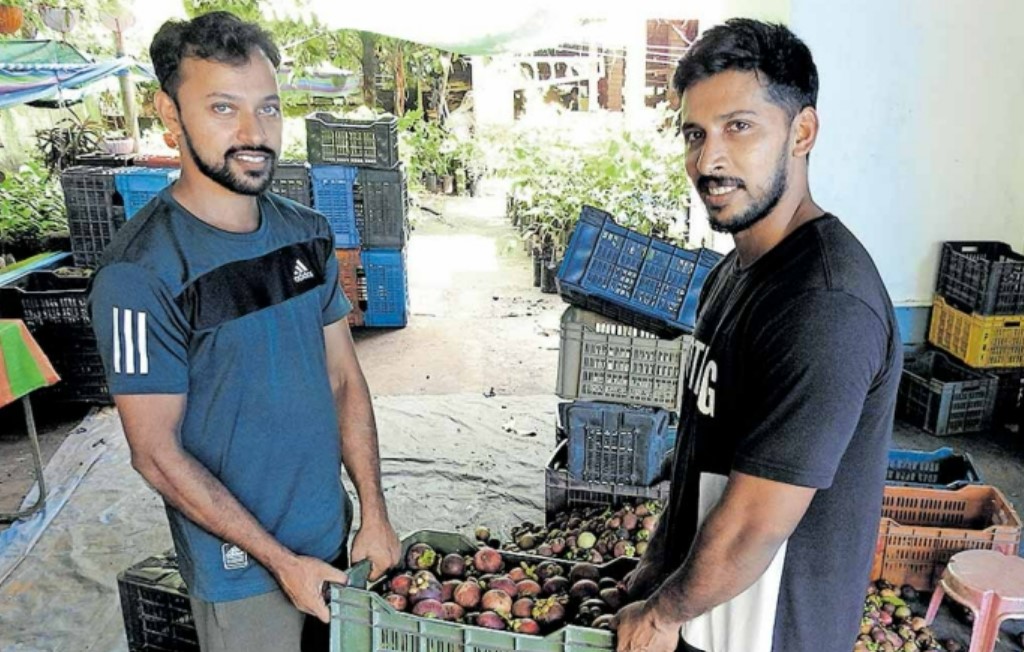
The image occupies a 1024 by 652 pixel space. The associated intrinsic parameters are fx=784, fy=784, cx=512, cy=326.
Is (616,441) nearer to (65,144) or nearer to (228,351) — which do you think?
(228,351)

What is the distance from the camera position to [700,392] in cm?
A: 160

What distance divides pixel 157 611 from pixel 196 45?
67.7 inches

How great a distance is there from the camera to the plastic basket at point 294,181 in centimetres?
623

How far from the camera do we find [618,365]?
325 centimetres

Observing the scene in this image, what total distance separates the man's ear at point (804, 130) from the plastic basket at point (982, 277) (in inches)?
158

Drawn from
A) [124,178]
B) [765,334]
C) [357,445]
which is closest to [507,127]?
[124,178]

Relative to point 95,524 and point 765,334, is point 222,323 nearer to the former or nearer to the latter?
point 765,334

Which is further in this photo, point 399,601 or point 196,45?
point 399,601

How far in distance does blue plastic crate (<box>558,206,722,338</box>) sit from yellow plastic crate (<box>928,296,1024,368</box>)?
259 cm

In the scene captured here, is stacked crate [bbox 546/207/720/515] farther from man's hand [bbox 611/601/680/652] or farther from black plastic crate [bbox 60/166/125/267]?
black plastic crate [bbox 60/166/125/267]

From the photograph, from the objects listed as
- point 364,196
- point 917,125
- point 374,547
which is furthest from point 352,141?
point 374,547

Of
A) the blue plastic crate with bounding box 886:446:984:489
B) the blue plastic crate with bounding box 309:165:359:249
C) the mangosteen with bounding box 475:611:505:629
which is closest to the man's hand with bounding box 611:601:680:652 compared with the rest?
the mangosteen with bounding box 475:611:505:629

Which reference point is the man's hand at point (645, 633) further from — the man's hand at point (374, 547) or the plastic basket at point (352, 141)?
the plastic basket at point (352, 141)

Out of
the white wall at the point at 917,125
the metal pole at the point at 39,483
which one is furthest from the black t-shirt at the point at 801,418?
the white wall at the point at 917,125
